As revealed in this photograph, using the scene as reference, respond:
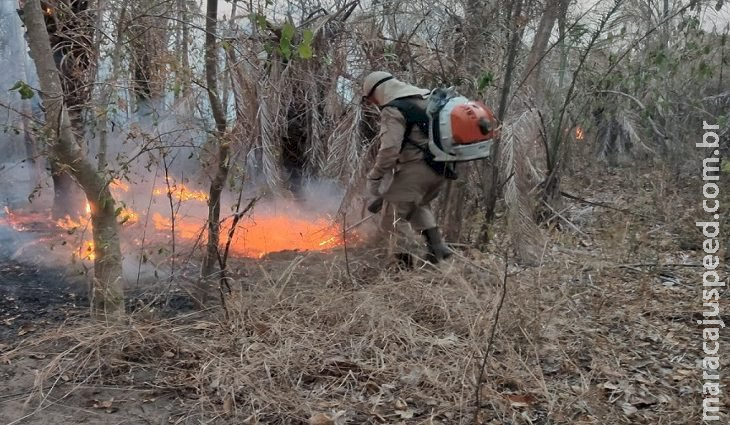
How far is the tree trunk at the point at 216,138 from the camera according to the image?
169 inches

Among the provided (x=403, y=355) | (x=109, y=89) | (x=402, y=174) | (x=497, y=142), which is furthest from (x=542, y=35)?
(x=109, y=89)

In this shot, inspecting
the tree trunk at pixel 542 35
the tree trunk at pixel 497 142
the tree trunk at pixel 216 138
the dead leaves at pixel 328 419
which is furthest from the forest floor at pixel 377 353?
the tree trunk at pixel 542 35

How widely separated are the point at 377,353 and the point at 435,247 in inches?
77.1

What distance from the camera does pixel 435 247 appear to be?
532 cm

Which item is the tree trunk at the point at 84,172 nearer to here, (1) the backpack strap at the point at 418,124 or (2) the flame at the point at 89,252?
(2) the flame at the point at 89,252

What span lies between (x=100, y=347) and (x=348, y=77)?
3.89 metres

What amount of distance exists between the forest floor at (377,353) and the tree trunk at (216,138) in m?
0.38

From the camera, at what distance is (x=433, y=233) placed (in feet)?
17.6

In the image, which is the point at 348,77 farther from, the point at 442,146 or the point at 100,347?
the point at 100,347

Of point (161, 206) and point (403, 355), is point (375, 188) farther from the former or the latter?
point (161, 206)

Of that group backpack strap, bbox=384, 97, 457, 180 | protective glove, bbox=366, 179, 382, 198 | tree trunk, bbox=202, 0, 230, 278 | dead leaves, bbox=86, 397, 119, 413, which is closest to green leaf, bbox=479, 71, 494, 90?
backpack strap, bbox=384, 97, 457, 180

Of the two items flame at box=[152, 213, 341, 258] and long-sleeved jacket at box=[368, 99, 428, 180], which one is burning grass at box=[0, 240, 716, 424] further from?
flame at box=[152, 213, 341, 258]

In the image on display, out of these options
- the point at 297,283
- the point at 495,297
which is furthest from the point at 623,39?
the point at 297,283

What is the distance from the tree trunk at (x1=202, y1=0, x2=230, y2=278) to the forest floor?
1.25ft
